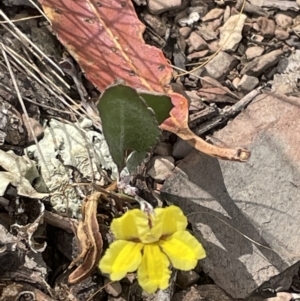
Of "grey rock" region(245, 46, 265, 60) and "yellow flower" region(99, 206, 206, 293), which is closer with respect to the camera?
"yellow flower" region(99, 206, 206, 293)

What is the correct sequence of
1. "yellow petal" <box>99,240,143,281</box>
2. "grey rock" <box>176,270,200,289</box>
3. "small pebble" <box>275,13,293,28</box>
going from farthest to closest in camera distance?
"small pebble" <box>275,13,293,28</box>
"grey rock" <box>176,270,200,289</box>
"yellow petal" <box>99,240,143,281</box>

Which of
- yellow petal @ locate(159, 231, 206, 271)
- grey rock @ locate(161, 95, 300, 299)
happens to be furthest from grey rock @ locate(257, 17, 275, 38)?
yellow petal @ locate(159, 231, 206, 271)

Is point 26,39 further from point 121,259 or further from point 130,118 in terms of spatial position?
point 121,259

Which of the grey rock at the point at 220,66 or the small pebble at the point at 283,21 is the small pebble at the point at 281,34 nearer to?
the small pebble at the point at 283,21

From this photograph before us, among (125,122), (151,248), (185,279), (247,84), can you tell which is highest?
(125,122)

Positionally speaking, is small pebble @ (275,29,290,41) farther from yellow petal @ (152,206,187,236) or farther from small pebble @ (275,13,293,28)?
yellow petal @ (152,206,187,236)

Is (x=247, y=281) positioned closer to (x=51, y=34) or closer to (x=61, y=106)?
(x=61, y=106)

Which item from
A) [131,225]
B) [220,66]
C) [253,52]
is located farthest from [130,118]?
[253,52]
